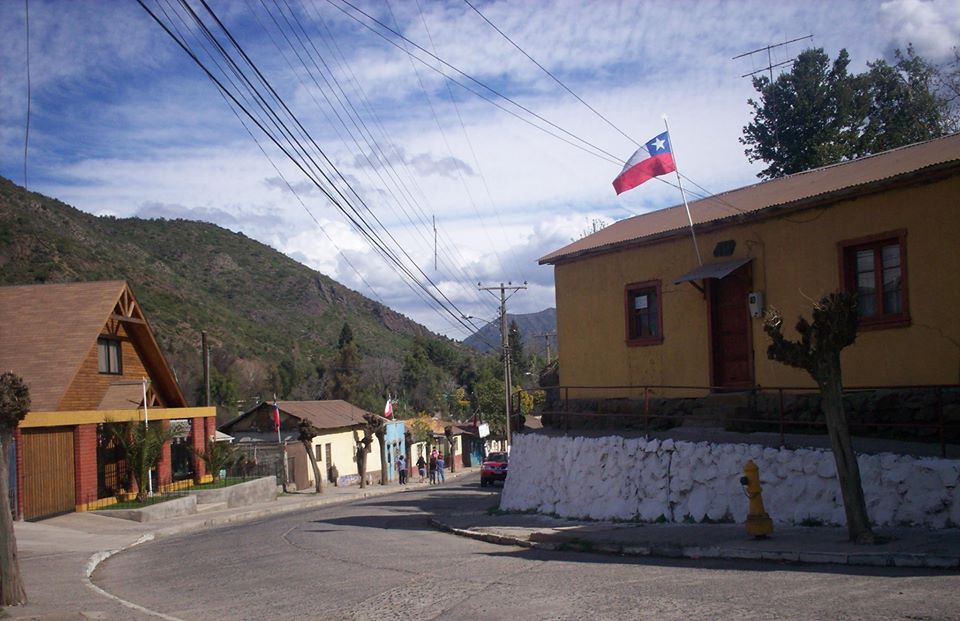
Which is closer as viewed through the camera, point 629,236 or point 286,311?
point 629,236

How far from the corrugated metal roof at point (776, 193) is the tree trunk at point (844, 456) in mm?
4266

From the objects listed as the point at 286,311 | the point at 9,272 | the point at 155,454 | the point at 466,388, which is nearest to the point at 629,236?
the point at 155,454

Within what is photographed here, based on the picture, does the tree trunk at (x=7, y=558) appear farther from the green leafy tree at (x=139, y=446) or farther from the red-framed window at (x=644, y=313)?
the green leafy tree at (x=139, y=446)

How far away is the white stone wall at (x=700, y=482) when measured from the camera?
1279 centimetres

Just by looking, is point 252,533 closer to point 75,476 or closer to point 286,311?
point 75,476

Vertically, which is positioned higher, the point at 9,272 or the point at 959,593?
the point at 9,272

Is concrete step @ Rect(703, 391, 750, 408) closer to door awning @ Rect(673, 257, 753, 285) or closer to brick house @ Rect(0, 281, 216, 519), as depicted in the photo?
door awning @ Rect(673, 257, 753, 285)


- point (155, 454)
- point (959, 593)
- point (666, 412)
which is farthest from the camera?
point (155, 454)

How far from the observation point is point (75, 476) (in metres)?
26.3

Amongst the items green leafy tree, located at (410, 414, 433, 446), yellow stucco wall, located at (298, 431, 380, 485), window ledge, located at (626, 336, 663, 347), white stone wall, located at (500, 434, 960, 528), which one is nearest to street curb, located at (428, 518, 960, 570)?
white stone wall, located at (500, 434, 960, 528)

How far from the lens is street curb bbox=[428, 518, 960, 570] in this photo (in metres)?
10.4

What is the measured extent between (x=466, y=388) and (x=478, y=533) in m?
74.4

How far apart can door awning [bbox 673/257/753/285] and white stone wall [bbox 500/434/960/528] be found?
10.8 ft

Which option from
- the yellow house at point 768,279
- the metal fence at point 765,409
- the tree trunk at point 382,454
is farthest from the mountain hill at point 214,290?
A: the yellow house at point 768,279
